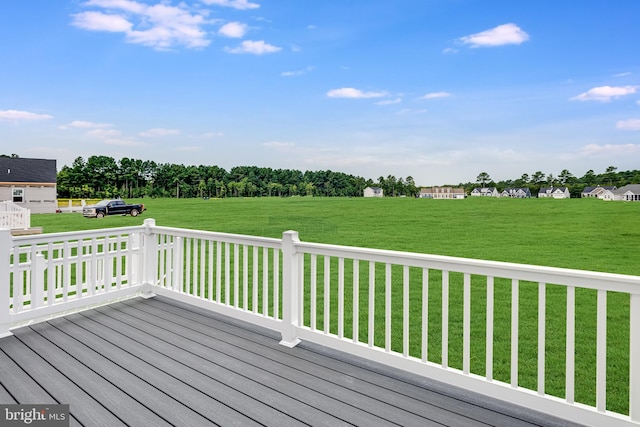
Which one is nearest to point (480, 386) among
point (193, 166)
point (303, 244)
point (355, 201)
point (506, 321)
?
point (303, 244)

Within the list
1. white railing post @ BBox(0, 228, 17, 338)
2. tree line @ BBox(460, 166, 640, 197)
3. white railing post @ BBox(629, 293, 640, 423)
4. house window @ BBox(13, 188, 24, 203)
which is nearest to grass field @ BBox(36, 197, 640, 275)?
house window @ BBox(13, 188, 24, 203)

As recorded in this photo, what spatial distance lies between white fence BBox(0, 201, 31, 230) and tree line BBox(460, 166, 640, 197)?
28.9m

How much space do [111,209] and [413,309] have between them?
1720cm

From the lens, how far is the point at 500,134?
23.4 m

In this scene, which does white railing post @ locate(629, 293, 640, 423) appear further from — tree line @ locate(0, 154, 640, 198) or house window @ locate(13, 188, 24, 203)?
tree line @ locate(0, 154, 640, 198)

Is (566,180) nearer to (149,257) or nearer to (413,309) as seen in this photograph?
(413,309)

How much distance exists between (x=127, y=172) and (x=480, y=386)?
19.2m

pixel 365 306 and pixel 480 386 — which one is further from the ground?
pixel 480 386

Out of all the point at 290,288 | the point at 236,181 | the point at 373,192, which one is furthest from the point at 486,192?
the point at 290,288

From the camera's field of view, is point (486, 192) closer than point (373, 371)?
No

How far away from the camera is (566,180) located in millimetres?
28734

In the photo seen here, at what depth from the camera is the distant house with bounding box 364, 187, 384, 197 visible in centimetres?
3500

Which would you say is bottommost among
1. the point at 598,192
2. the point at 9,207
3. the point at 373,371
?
the point at 373,371

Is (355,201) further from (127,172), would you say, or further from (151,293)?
(151,293)
